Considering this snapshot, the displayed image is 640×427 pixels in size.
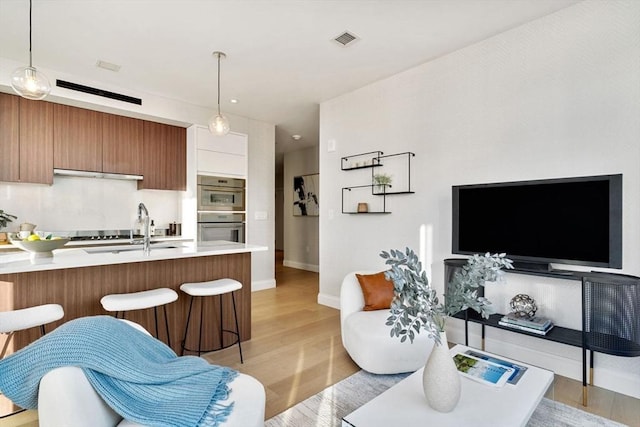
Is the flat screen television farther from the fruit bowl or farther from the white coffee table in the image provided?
the fruit bowl

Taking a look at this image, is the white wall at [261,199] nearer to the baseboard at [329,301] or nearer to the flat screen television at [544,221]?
the baseboard at [329,301]

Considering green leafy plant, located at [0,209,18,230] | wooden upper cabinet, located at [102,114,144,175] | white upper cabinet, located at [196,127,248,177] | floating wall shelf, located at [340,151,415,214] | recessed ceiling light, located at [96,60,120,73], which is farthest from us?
white upper cabinet, located at [196,127,248,177]

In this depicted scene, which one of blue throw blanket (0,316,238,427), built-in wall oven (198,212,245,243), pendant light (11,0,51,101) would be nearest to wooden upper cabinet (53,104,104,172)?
built-in wall oven (198,212,245,243)

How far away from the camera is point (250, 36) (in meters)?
2.87

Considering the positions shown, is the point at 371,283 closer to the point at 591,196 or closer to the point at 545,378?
the point at 545,378

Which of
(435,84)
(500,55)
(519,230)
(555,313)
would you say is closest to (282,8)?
(435,84)

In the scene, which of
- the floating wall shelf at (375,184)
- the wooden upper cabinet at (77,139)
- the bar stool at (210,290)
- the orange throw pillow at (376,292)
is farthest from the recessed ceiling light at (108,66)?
the orange throw pillow at (376,292)

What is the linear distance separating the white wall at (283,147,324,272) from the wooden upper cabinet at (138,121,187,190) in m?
3.12

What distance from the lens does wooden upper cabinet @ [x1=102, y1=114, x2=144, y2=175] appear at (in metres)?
4.15

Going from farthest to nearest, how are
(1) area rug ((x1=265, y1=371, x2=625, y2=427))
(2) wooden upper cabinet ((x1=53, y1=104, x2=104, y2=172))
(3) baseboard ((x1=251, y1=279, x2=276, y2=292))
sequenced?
(3) baseboard ((x1=251, y1=279, x2=276, y2=292)) < (2) wooden upper cabinet ((x1=53, y1=104, x2=104, y2=172)) < (1) area rug ((x1=265, y1=371, x2=625, y2=427))

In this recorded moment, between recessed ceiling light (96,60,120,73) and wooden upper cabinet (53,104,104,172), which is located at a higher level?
recessed ceiling light (96,60,120,73)

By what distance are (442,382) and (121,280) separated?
236 cm

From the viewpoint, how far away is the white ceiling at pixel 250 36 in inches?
97.2

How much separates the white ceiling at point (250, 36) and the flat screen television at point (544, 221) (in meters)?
1.37
